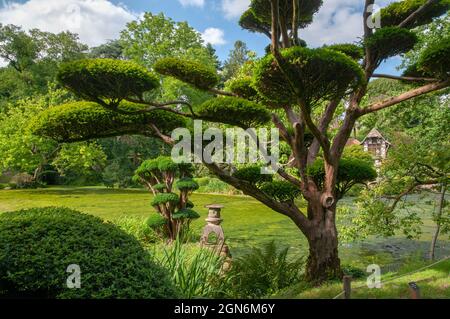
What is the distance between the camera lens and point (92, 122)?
16.1 feet

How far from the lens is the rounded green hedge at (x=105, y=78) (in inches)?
159

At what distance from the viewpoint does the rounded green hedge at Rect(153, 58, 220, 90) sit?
4.80 m

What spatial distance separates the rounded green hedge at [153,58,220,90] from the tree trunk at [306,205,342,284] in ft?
8.19

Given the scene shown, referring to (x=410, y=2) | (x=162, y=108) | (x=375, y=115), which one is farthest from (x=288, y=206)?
(x=375, y=115)

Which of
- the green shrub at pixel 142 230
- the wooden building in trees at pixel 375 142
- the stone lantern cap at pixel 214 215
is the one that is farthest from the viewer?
the wooden building in trees at pixel 375 142

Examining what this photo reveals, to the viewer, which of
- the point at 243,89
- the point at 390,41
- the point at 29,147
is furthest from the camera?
the point at 29,147

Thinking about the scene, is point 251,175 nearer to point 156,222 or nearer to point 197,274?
point 197,274

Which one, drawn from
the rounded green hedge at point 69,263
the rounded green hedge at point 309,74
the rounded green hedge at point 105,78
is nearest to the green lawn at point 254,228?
the rounded green hedge at point 309,74

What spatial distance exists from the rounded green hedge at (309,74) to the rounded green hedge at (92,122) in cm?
169

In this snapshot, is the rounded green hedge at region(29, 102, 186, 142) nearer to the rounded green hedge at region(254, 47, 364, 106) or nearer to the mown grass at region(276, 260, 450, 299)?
the rounded green hedge at region(254, 47, 364, 106)

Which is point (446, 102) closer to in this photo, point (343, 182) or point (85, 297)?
point (343, 182)

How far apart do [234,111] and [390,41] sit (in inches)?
88.6

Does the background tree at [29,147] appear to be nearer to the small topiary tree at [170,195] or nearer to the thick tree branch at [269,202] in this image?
the small topiary tree at [170,195]

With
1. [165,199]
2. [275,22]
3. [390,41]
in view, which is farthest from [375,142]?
[275,22]
